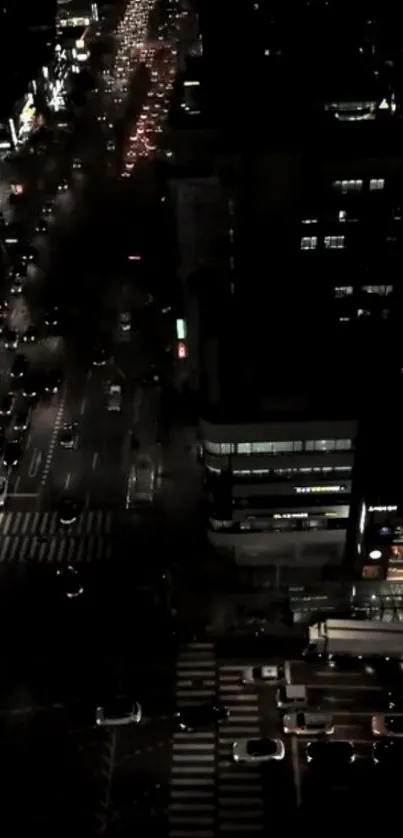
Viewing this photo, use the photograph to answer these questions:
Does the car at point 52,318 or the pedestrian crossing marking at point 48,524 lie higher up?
the car at point 52,318

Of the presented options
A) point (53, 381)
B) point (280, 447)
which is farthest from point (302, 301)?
point (53, 381)

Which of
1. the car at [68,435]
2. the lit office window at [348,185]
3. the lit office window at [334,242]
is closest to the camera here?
the car at [68,435]

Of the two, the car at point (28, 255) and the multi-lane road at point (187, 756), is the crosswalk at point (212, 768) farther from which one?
the car at point (28, 255)

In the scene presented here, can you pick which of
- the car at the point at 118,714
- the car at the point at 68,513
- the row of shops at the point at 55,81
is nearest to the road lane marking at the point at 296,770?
the car at the point at 118,714

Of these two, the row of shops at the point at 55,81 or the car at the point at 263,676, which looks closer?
the car at the point at 263,676

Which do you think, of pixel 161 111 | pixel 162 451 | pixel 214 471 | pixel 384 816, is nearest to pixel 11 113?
pixel 161 111

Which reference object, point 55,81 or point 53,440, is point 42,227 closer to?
point 53,440
